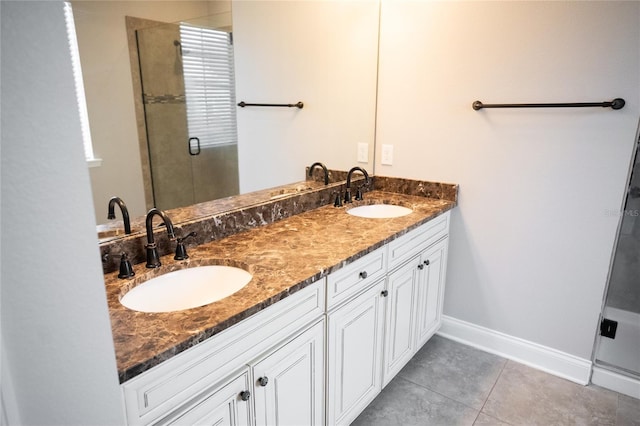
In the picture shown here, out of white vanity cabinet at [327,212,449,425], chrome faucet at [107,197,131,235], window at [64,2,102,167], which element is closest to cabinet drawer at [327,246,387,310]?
white vanity cabinet at [327,212,449,425]

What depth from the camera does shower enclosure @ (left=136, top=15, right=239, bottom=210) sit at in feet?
4.36

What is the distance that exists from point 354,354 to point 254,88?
1.26 meters

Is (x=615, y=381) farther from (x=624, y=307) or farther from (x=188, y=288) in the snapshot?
(x=188, y=288)

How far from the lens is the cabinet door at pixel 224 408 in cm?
100

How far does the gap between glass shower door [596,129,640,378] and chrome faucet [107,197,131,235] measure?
7.11 ft

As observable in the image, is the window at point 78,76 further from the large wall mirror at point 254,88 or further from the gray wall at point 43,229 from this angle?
the gray wall at point 43,229

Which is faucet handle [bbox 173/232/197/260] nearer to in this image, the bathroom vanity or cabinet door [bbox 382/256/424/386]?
the bathroom vanity

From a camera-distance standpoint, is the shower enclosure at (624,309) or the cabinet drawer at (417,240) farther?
the shower enclosure at (624,309)

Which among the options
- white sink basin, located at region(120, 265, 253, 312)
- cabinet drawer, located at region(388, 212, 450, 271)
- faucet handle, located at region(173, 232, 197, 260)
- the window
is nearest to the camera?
the window

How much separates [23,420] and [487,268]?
226cm

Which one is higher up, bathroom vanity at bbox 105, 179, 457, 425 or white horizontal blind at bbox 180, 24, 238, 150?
white horizontal blind at bbox 180, 24, 238, 150

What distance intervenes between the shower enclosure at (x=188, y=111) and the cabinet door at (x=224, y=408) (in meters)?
0.69

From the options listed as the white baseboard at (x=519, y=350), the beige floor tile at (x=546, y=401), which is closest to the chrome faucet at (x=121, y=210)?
the beige floor tile at (x=546, y=401)

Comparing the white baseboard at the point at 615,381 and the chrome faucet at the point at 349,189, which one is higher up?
the chrome faucet at the point at 349,189
